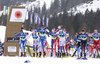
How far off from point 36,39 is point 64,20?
84.1m

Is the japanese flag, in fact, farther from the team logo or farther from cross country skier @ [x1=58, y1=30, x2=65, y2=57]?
cross country skier @ [x1=58, y1=30, x2=65, y2=57]

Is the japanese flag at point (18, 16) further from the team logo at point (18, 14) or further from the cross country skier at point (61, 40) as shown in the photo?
the cross country skier at point (61, 40)

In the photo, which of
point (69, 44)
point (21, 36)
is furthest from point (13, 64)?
point (69, 44)

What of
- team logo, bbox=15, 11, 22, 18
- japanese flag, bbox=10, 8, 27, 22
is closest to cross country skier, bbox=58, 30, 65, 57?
japanese flag, bbox=10, 8, 27, 22

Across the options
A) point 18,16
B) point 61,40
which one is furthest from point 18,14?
point 61,40

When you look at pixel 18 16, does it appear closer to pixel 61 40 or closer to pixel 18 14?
pixel 18 14

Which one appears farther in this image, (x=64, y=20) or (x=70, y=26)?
(x=64, y=20)

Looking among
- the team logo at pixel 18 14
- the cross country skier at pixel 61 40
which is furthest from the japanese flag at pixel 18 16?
the cross country skier at pixel 61 40

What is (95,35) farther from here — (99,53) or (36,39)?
(36,39)

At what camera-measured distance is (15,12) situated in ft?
47.2

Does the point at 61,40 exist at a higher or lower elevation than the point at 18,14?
lower

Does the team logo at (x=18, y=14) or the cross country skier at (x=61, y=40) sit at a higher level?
the team logo at (x=18, y=14)

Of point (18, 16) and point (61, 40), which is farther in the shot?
point (18, 16)

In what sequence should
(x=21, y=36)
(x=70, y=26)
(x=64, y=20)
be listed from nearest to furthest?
(x=21, y=36) → (x=70, y=26) → (x=64, y=20)
